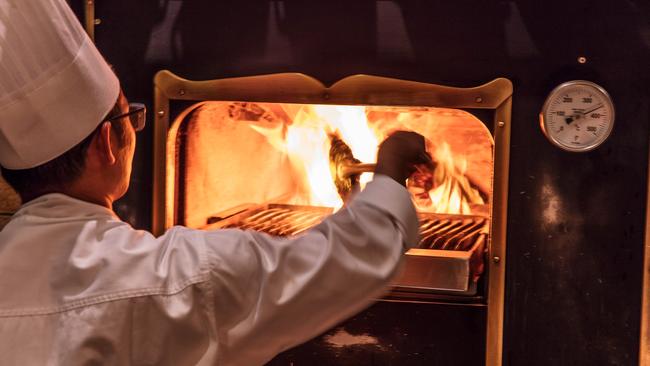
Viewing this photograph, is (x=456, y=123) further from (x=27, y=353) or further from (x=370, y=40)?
(x=27, y=353)

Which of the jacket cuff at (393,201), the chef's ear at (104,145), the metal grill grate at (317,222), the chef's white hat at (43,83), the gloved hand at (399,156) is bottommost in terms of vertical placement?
the metal grill grate at (317,222)

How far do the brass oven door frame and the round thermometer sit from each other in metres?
0.12

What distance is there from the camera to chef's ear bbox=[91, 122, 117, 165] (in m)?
1.30

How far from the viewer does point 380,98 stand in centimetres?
207

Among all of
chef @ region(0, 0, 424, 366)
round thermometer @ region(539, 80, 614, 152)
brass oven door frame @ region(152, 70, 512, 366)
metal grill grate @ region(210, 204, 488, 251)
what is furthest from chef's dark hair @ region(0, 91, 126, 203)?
round thermometer @ region(539, 80, 614, 152)

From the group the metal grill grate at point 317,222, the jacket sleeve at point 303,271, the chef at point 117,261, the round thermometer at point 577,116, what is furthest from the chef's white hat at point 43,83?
the round thermometer at point 577,116

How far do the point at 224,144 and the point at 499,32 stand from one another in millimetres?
952

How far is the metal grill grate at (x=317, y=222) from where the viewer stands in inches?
90.6

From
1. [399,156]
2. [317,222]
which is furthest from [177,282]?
[317,222]

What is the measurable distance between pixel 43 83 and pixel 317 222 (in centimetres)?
131

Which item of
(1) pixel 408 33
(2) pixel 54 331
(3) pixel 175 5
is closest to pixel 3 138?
(2) pixel 54 331

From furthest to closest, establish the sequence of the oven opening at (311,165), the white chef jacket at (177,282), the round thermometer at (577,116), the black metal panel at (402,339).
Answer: the oven opening at (311,165) → the black metal panel at (402,339) → the round thermometer at (577,116) → the white chef jacket at (177,282)

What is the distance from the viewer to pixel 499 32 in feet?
6.59

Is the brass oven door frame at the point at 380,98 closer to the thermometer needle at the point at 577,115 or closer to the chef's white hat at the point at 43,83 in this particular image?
the thermometer needle at the point at 577,115
